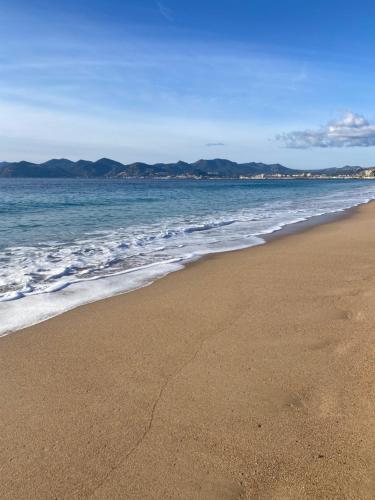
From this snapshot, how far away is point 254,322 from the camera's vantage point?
5594mm

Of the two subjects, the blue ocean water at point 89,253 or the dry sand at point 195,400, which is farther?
the blue ocean water at point 89,253

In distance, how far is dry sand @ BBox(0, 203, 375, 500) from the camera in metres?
2.81

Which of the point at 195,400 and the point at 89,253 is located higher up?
the point at 195,400

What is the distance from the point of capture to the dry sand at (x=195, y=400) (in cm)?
281

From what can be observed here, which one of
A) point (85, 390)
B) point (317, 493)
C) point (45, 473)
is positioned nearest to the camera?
point (317, 493)

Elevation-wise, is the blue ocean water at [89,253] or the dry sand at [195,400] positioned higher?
the dry sand at [195,400]

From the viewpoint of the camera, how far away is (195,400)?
373 centimetres

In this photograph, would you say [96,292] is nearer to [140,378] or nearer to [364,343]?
[140,378]

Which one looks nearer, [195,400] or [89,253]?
[195,400]

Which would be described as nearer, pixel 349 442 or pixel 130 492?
pixel 130 492

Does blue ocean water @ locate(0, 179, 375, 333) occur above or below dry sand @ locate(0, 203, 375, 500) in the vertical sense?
below

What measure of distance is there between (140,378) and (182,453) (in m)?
1.19


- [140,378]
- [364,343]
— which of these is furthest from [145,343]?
[364,343]

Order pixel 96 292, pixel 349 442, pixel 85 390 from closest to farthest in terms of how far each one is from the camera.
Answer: pixel 349 442
pixel 85 390
pixel 96 292
